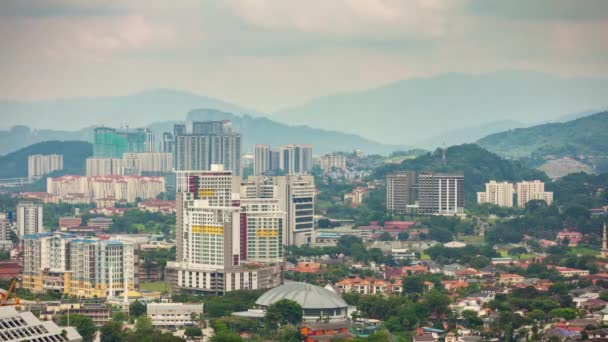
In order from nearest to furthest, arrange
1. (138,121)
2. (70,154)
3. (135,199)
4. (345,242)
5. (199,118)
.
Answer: (345,242) → (135,199) → (70,154) → (199,118) → (138,121)

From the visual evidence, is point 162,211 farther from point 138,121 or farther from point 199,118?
point 138,121

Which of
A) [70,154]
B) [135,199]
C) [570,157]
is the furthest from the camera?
[70,154]

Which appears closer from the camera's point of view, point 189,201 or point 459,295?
point 459,295

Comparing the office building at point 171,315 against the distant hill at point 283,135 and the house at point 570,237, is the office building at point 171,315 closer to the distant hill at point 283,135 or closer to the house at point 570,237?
the house at point 570,237

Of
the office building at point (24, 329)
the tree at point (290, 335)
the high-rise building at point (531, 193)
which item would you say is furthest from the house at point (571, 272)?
the high-rise building at point (531, 193)

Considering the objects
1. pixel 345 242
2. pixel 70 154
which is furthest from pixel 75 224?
pixel 70 154

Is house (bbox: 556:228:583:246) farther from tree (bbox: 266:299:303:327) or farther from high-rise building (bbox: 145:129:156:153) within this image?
high-rise building (bbox: 145:129:156:153)

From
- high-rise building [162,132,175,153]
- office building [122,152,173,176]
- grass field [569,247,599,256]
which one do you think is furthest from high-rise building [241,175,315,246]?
high-rise building [162,132,175,153]
